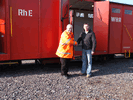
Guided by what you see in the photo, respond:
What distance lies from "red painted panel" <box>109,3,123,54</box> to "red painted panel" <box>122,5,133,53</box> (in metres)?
0.31

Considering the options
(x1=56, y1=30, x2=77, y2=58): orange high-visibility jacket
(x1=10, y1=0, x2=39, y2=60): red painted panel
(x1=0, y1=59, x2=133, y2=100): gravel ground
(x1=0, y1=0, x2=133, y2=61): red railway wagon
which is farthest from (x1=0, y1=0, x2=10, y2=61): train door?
(x1=56, y1=30, x2=77, y2=58): orange high-visibility jacket

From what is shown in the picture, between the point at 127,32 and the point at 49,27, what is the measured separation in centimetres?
432

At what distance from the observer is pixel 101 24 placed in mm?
5867

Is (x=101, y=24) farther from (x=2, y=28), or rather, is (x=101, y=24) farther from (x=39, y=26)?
(x=2, y=28)

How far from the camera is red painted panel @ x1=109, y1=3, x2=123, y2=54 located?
6.28 metres

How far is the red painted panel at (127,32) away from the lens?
670cm

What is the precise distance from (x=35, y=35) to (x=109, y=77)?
3.25 m

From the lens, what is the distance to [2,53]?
15.0 ft

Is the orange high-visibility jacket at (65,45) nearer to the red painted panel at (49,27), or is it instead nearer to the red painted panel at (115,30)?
the red painted panel at (49,27)

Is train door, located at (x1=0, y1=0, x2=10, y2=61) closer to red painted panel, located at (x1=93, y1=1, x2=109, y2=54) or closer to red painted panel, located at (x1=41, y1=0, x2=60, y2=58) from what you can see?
red painted panel, located at (x1=41, y1=0, x2=60, y2=58)

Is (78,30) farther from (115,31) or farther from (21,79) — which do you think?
(21,79)

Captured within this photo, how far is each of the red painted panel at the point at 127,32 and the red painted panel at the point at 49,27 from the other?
3760 mm

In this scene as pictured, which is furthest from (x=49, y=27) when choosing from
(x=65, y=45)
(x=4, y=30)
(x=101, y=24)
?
(x=101, y=24)

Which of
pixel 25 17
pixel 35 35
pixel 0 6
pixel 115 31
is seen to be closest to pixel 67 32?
pixel 35 35
